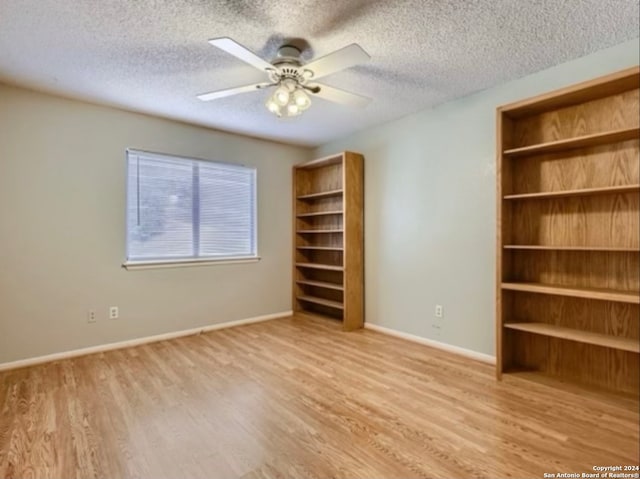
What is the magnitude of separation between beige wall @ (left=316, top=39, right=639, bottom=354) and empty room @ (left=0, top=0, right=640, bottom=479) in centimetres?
2

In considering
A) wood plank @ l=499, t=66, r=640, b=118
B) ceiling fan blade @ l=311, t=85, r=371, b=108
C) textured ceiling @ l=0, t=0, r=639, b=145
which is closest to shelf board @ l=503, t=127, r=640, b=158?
wood plank @ l=499, t=66, r=640, b=118

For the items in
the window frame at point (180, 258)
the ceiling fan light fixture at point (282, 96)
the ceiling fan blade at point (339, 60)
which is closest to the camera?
the ceiling fan blade at point (339, 60)

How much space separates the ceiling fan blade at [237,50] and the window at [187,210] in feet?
7.06

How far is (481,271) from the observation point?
10.0 feet

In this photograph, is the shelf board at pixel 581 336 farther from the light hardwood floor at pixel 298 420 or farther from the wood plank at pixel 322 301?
the wood plank at pixel 322 301

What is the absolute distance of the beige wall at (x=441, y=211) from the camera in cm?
298

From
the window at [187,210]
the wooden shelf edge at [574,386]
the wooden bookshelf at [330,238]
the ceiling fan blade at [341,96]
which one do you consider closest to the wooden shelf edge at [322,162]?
the wooden bookshelf at [330,238]

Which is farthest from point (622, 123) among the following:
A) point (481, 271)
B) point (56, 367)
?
point (56, 367)

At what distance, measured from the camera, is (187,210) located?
13.0 feet

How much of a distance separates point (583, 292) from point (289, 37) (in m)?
2.53

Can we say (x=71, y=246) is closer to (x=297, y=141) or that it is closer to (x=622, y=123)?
(x=297, y=141)

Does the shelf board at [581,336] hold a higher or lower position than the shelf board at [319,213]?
lower

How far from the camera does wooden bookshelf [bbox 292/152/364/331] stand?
4.04m

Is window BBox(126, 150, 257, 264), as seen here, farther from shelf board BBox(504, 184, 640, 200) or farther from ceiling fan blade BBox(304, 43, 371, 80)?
shelf board BBox(504, 184, 640, 200)
